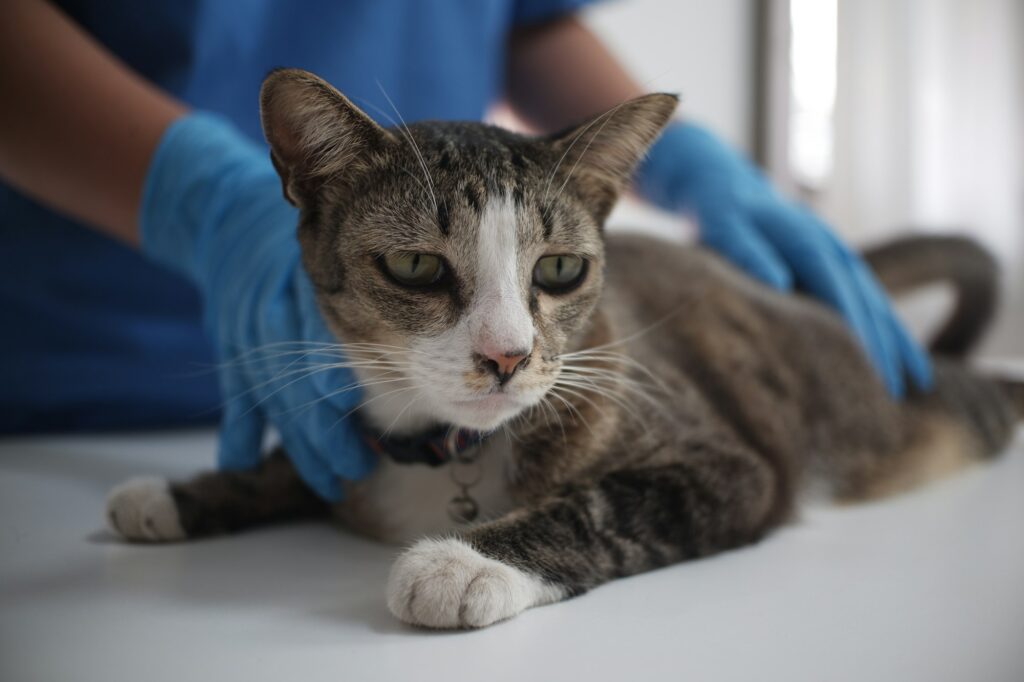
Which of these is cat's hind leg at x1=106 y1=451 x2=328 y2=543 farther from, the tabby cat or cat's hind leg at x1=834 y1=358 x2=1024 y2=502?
cat's hind leg at x1=834 y1=358 x2=1024 y2=502

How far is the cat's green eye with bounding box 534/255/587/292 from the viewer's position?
1.00 metres

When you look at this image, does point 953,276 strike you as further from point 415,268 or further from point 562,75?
point 415,268

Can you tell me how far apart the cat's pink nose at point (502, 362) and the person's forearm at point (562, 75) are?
3.95ft

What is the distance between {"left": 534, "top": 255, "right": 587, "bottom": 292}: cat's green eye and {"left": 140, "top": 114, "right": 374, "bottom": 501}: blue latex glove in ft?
0.93

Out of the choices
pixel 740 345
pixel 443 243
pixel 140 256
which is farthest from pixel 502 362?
pixel 140 256

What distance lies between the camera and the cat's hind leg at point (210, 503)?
106 centimetres

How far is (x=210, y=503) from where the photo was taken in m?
1.13

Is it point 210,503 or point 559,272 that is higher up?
point 559,272

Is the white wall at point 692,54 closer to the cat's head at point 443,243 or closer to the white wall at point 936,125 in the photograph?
the white wall at point 936,125

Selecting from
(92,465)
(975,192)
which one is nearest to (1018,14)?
(975,192)

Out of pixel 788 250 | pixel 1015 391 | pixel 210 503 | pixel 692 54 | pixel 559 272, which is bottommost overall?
pixel 1015 391

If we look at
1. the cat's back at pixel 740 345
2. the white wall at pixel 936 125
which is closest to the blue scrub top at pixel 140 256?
the cat's back at pixel 740 345

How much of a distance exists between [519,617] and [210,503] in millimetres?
524

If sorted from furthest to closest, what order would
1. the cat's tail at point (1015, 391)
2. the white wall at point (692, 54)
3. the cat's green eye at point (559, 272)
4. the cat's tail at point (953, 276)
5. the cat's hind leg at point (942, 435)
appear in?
→ the white wall at point (692, 54) < the cat's tail at point (953, 276) < the cat's tail at point (1015, 391) < the cat's hind leg at point (942, 435) < the cat's green eye at point (559, 272)
